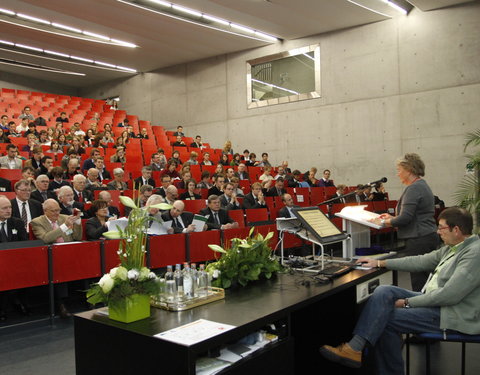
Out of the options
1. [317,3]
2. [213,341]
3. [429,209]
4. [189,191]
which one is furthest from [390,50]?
[213,341]

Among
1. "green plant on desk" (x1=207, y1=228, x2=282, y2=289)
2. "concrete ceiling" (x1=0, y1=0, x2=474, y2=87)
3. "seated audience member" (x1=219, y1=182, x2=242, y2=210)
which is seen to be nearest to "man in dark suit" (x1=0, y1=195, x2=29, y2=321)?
"green plant on desk" (x1=207, y1=228, x2=282, y2=289)

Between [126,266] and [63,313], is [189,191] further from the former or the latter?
[126,266]

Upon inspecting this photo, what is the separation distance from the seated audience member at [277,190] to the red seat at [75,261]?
14.1 ft

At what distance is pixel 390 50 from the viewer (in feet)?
33.3

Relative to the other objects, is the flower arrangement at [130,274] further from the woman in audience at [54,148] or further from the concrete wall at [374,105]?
the concrete wall at [374,105]

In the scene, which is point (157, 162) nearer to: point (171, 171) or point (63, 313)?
point (171, 171)

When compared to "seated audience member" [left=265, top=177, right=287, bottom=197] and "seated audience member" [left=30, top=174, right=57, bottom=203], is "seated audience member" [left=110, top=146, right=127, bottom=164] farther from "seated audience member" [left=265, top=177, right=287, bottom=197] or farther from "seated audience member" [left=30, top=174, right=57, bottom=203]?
"seated audience member" [left=30, top=174, right=57, bottom=203]

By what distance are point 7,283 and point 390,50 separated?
371 inches

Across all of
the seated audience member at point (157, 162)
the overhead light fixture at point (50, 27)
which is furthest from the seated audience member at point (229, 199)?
the overhead light fixture at point (50, 27)

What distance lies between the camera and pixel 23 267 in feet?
12.3

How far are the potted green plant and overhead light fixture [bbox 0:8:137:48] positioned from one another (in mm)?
10588

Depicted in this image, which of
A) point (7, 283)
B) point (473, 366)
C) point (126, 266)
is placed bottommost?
point (473, 366)

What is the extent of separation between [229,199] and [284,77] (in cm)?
621

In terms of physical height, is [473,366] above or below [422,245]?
below
